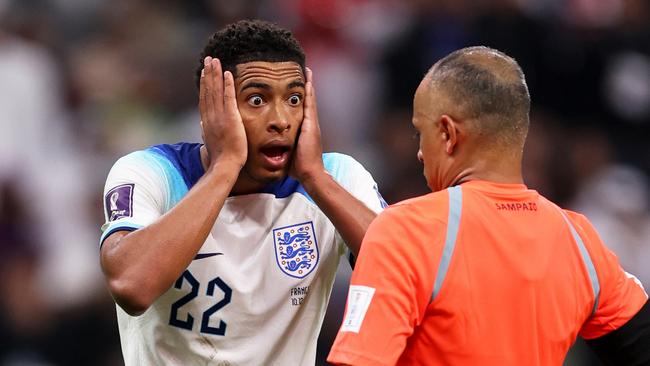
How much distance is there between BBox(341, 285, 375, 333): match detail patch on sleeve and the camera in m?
3.40

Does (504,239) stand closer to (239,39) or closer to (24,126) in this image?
(239,39)

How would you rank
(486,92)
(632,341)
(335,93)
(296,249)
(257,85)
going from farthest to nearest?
1. (335,93)
2. (296,249)
3. (257,85)
4. (632,341)
5. (486,92)

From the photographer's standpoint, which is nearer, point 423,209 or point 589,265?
point 423,209

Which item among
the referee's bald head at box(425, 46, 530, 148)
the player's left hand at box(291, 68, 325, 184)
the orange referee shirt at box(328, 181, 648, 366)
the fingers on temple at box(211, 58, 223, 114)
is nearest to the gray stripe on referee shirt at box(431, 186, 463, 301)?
the orange referee shirt at box(328, 181, 648, 366)

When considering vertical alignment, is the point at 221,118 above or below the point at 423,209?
above

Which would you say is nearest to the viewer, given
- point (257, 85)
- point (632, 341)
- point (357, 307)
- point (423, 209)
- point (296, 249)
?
point (357, 307)

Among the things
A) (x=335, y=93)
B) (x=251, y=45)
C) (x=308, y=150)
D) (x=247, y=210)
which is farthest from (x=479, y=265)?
(x=335, y=93)

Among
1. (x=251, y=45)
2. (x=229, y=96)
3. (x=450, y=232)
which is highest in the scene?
(x=251, y=45)

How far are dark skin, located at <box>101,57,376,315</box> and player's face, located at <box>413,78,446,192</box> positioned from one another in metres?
0.57

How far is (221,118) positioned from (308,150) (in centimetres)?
35

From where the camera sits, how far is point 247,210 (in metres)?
4.56

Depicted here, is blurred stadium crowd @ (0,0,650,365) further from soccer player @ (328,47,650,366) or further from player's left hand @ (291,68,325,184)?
soccer player @ (328,47,650,366)

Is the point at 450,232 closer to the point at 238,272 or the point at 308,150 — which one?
the point at 308,150

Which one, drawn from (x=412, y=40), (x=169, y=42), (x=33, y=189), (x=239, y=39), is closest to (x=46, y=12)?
(x=169, y=42)
